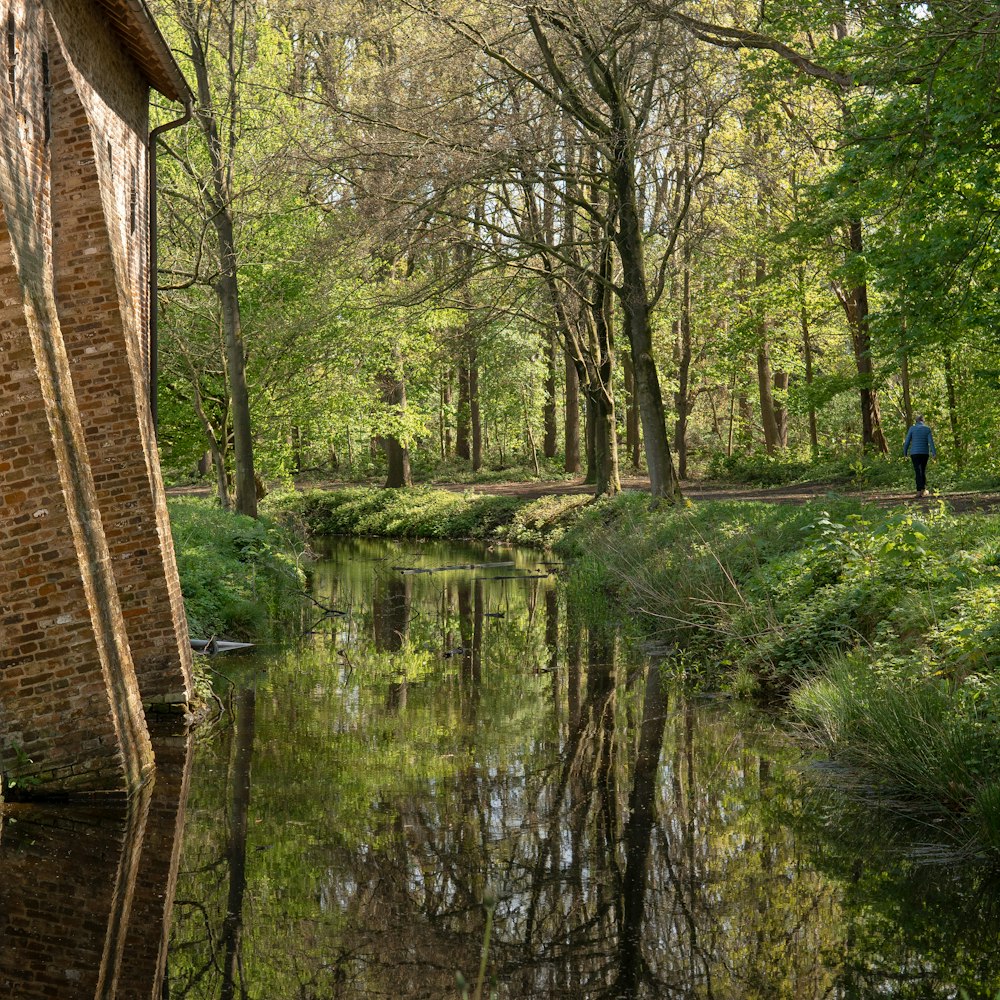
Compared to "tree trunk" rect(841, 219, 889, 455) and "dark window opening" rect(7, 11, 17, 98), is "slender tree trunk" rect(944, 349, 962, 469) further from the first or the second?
"dark window opening" rect(7, 11, 17, 98)

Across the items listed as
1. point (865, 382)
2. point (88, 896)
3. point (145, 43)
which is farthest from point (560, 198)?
point (88, 896)

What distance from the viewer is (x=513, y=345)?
1614 inches

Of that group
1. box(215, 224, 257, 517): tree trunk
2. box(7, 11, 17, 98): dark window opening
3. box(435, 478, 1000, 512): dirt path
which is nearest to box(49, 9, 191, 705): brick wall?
box(7, 11, 17, 98): dark window opening

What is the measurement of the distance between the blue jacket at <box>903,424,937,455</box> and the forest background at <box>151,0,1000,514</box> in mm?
1497

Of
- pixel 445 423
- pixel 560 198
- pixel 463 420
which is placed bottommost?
pixel 463 420

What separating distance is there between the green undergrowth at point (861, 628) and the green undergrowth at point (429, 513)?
36.1 ft

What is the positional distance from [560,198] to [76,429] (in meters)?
19.9

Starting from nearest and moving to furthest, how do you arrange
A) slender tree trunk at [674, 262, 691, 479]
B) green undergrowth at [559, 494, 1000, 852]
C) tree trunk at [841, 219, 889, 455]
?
green undergrowth at [559, 494, 1000, 852], tree trunk at [841, 219, 889, 455], slender tree trunk at [674, 262, 691, 479]

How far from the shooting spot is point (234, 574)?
57.4ft

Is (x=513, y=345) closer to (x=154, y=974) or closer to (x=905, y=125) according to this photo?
(x=905, y=125)

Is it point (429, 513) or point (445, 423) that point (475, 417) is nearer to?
point (445, 423)

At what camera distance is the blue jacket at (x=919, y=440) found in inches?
855

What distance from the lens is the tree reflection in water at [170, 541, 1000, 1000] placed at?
18.6 ft

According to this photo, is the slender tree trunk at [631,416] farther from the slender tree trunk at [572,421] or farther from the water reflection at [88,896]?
the water reflection at [88,896]
